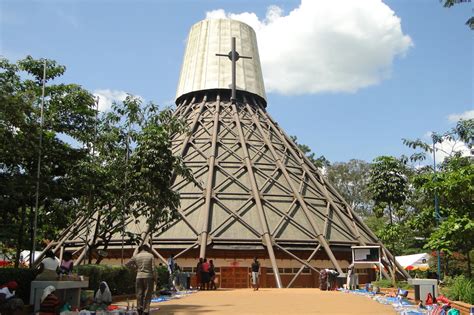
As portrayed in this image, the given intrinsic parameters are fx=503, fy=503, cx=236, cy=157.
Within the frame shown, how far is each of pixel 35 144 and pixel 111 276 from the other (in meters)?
5.68

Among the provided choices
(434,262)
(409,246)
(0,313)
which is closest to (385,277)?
(434,262)

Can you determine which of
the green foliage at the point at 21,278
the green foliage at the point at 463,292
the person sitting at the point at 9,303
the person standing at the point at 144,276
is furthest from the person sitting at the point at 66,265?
the green foliage at the point at 463,292

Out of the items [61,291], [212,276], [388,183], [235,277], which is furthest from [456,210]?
[388,183]

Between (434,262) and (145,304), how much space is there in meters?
36.1

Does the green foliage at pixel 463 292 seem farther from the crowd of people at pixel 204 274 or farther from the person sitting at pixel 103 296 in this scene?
the crowd of people at pixel 204 274

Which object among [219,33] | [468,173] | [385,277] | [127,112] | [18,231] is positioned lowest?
[385,277]

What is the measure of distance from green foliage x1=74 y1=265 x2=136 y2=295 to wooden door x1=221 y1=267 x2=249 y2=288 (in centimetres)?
882

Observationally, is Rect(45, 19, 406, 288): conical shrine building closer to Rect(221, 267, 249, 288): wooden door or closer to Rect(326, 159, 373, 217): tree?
Rect(221, 267, 249, 288): wooden door

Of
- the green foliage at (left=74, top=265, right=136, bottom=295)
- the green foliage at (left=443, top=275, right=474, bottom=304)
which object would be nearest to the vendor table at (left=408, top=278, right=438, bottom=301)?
the green foliage at (left=443, top=275, right=474, bottom=304)

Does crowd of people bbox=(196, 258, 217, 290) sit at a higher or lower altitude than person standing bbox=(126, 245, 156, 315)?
lower

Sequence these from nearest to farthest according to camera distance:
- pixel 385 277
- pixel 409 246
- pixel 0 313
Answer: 1. pixel 0 313
2. pixel 385 277
3. pixel 409 246

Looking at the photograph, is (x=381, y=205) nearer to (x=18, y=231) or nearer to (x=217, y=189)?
(x=217, y=189)

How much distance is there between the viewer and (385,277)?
30016 millimetres

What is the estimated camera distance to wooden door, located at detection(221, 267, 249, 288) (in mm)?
29203
